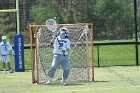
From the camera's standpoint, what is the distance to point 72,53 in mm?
19250

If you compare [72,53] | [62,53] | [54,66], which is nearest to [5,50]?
[72,53]

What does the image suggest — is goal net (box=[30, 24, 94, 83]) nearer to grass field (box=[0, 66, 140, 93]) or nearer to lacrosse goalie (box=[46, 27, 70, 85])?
grass field (box=[0, 66, 140, 93])

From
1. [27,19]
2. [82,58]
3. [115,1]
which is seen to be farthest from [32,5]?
[82,58]

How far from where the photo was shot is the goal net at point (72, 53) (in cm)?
1867

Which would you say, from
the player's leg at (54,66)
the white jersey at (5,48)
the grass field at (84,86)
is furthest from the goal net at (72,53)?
the white jersey at (5,48)

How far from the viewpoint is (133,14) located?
2742 cm

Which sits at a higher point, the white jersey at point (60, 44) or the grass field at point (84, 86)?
the white jersey at point (60, 44)

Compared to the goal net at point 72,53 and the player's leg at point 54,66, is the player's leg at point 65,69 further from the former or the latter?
the goal net at point 72,53

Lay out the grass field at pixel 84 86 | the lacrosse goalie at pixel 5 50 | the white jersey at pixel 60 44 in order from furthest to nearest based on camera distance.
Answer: the lacrosse goalie at pixel 5 50
the white jersey at pixel 60 44
the grass field at pixel 84 86

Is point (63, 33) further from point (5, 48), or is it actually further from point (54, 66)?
point (5, 48)

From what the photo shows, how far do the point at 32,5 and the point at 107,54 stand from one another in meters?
7.66

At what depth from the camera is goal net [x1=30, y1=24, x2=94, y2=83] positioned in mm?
18672

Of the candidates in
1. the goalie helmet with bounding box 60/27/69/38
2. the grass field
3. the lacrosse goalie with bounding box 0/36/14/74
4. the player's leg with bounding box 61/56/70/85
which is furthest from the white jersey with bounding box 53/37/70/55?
the lacrosse goalie with bounding box 0/36/14/74

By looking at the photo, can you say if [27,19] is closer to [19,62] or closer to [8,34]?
[8,34]
